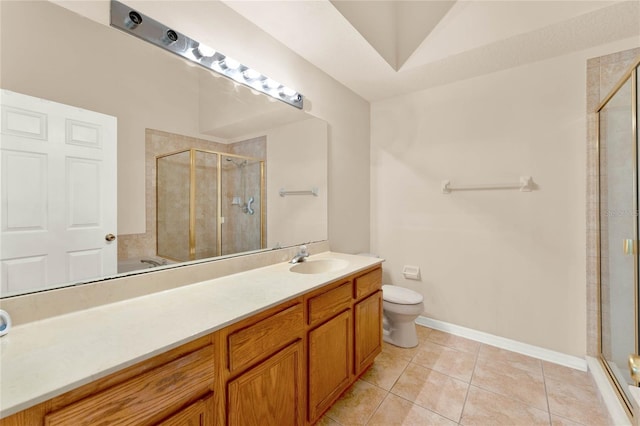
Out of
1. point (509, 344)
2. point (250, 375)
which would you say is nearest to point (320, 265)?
point (250, 375)

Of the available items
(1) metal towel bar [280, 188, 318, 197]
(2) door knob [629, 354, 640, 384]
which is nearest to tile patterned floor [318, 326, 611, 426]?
(2) door knob [629, 354, 640, 384]

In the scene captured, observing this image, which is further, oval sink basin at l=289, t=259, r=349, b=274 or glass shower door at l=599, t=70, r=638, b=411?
oval sink basin at l=289, t=259, r=349, b=274

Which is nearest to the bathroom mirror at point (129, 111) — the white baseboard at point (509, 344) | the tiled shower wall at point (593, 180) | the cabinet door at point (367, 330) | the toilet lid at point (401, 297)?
the cabinet door at point (367, 330)

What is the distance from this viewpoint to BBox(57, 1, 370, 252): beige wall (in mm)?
1361

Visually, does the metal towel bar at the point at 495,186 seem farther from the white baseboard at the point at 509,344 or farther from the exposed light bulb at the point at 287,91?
the exposed light bulb at the point at 287,91

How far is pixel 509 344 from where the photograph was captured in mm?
2205

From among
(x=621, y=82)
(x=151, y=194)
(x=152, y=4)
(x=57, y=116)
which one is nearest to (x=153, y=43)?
(x=152, y=4)

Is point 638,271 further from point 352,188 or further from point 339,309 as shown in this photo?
point 352,188

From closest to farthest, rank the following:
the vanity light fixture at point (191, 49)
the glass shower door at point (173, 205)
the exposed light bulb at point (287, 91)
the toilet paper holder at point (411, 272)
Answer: the vanity light fixture at point (191, 49)
the glass shower door at point (173, 205)
the exposed light bulb at point (287, 91)
the toilet paper holder at point (411, 272)

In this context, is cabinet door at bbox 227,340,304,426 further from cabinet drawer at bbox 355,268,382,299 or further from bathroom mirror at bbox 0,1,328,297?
bathroom mirror at bbox 0,1,328,297

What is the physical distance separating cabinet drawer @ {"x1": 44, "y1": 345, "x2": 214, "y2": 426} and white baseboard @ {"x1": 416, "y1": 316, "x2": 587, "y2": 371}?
231cm

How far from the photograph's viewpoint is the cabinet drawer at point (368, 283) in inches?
66.2

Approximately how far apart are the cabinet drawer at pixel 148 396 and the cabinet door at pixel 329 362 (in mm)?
579

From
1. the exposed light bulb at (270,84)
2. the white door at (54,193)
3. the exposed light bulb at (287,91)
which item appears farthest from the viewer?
the exposed light bulb at (287,91)
